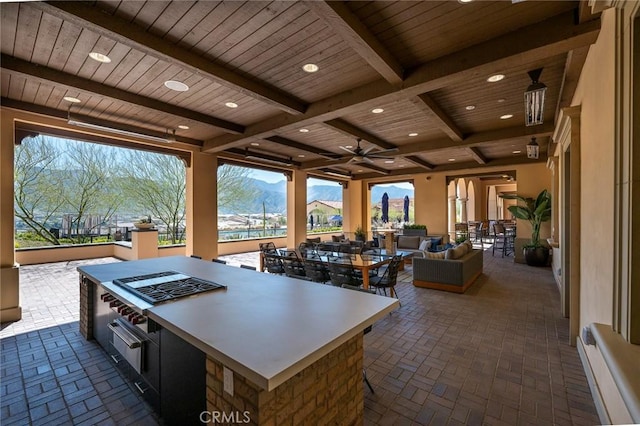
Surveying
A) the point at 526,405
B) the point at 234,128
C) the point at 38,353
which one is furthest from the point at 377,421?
the point at 234,128

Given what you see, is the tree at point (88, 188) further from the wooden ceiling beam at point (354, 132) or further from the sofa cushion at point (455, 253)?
the sofa cushion at point (455, 253)

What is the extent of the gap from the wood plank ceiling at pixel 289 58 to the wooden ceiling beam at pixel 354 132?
69 millimetres

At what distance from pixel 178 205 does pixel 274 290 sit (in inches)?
391

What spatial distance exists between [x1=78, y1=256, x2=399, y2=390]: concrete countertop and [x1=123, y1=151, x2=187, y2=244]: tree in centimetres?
889

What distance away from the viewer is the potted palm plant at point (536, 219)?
23.0ft

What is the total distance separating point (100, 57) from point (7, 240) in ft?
9.75

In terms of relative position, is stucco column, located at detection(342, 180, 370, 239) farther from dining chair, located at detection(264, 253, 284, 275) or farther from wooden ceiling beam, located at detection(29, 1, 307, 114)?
wooden ceiling beam, located at detection(29, 1, 307, 114)

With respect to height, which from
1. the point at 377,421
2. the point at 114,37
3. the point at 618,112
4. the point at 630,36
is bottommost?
the point at 377,421

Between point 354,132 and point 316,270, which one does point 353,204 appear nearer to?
point 354,132

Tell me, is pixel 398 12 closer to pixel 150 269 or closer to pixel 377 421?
pixel 377 421

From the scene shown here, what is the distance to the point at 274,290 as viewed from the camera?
7.27ft

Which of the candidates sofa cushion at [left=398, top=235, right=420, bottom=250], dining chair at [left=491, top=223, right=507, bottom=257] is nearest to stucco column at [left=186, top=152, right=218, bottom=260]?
sofa cushion at [left=398, top=235, right=420, bottom=250]

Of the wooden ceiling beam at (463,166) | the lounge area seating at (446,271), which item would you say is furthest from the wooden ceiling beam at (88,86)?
the wooden ceiling beam at (463,166)

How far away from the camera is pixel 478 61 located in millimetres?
2596
